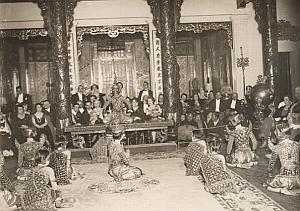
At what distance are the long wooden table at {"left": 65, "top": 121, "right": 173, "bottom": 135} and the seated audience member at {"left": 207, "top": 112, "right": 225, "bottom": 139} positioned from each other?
119cm

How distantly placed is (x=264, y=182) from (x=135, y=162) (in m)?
3.06

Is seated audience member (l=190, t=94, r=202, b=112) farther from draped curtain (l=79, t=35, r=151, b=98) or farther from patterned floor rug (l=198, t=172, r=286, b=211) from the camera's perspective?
patterned floor rug (l=198, t=172, r=286, b=211)

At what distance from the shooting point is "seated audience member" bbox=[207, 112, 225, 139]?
35.2 ft

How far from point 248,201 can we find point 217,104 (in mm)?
6186

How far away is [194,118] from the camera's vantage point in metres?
11.2

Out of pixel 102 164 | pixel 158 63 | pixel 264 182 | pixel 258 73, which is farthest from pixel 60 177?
pixel 258 73

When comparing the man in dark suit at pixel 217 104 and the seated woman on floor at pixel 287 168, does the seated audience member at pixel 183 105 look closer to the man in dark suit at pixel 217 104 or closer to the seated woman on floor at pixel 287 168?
the man in dark suit at pixel 217 104

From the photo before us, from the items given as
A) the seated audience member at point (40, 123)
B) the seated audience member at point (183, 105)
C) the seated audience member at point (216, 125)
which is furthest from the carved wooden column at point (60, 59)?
the seated audience member at point (216, 125)

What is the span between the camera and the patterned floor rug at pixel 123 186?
6.62 m

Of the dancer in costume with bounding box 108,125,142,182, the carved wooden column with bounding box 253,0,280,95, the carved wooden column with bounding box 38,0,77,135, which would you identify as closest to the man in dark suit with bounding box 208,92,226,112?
the carved wooden column with bounding box 253,0,280,95

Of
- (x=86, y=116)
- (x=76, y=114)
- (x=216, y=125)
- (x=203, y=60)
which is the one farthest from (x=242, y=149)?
(x=203, y=60)

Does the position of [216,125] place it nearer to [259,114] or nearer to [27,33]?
[259,114]

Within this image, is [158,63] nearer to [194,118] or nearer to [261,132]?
[194,118]

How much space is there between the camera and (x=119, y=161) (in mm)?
7176
